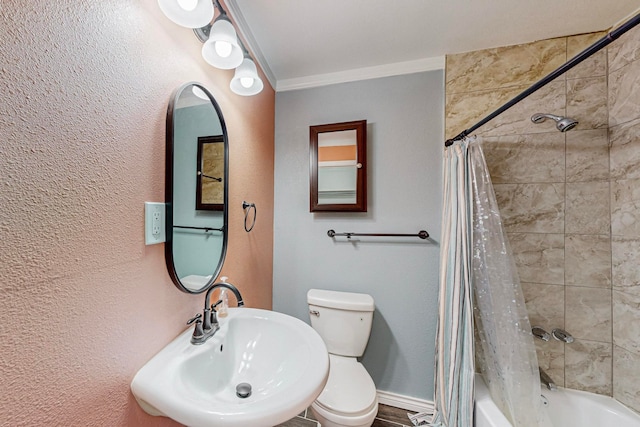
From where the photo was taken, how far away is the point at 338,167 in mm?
1559

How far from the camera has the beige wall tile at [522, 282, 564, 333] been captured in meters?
1.24

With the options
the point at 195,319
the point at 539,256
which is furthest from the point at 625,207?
the point at 195,319

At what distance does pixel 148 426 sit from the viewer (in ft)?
2.23

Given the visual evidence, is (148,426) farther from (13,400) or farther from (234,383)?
(13,400)

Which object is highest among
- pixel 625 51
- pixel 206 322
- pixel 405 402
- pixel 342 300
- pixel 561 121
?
pixel 625 51

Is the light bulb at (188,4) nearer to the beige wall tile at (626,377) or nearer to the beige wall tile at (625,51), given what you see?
the beige wall tile at (625,51)

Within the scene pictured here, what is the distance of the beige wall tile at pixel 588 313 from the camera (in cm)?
117

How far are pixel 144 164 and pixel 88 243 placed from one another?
27 cm

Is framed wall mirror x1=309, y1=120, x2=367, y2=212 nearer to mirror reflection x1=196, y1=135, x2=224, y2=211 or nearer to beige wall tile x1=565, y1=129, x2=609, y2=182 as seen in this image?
mirror reflection x1=196, y1=135, x2=224, y2=211

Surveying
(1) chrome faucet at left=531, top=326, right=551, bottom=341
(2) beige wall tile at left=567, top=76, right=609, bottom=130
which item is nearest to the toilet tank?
(1) chrome faucet at left=531, top=326, right=551, bottom=341

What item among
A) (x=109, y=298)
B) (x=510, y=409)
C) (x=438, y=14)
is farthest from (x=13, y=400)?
(x=438, y=14)

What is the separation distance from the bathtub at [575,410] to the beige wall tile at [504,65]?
68.3 inches

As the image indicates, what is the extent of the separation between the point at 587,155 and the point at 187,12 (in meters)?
1.98

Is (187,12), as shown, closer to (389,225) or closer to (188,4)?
(188,4)
